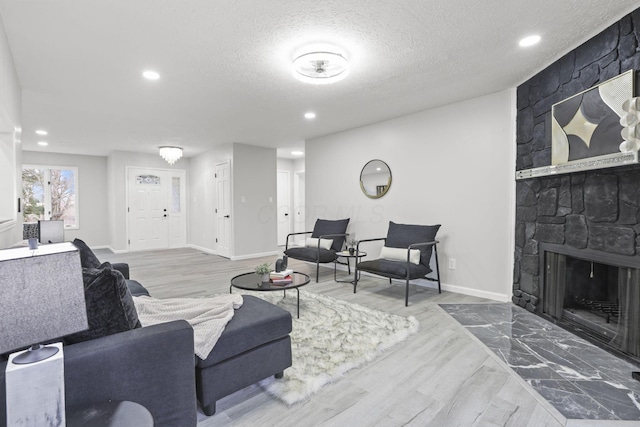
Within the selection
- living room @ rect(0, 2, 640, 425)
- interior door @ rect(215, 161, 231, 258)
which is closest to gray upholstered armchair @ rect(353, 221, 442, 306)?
living room @ rect(0, 2, 640, 425)

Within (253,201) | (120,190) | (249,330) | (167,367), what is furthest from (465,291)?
(120,190)

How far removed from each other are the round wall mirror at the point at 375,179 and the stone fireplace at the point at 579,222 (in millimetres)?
1726

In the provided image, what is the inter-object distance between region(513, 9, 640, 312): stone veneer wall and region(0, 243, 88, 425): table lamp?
10.2 feet

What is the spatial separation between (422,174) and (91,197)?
7.68m

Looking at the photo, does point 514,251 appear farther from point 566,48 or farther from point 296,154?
point 296,154

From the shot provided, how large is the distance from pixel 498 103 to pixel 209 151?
18.8ft

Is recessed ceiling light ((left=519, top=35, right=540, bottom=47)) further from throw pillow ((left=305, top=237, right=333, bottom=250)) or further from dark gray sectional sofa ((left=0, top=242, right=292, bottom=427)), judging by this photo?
throw pillow ((left=305, top=237, right=333, bottom=250))

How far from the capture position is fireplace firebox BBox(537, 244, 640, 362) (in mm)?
2207

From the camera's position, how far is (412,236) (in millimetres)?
3971

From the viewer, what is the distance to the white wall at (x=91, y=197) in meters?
7.47

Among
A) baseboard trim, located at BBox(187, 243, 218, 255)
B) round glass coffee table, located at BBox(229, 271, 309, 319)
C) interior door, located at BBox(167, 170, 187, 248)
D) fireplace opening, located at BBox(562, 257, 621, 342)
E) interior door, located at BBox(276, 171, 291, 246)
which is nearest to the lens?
fireplace opening, located at BBox(562, 257, 621, 342)

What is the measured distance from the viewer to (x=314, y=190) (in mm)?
5879

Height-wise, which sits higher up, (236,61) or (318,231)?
(236,61)

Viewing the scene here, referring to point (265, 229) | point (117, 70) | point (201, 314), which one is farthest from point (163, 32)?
point (265, 229)
